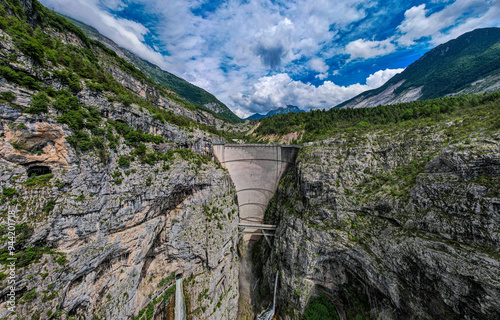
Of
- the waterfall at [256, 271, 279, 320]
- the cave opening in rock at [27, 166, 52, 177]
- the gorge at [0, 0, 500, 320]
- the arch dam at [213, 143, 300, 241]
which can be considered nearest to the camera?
the gorge at [0, 0, 500, 320]

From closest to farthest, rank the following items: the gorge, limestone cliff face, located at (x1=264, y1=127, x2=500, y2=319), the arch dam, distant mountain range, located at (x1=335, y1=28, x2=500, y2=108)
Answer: limestone cliff face, located at (x1=264, y1=127, x2=500, y2=319)
the gorge
the arch dam
distant mountain range, located at (x1=335, y1=28, x2=500, y2=108)

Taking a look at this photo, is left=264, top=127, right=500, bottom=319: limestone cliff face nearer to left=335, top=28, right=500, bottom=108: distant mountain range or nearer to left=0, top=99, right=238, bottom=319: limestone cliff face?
left=0, top=99, right=238, bottom=319: limestone cliff face

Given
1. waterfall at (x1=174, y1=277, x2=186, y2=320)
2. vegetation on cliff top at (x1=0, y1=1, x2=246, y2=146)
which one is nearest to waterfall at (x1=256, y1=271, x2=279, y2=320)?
waterfall at (x1=174, y1=277, x2=186, y2=320)

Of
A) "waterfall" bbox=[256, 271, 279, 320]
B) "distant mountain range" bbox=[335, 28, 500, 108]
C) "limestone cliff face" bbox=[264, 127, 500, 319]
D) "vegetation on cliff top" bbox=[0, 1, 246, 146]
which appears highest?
"distant mountain range" bbox=[335, 28, 500, 108]

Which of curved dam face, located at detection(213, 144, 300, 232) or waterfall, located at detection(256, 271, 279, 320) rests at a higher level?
curved dam face, located at detection(213, 144, 300, 232)

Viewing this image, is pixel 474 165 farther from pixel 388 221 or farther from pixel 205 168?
pixel 205 168

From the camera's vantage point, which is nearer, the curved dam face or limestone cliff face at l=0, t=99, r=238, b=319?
limestone cliff face at l=0, t=99, r=238, b=319

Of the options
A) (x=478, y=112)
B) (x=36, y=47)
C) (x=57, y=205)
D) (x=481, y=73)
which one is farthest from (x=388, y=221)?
(x=481, y=73)

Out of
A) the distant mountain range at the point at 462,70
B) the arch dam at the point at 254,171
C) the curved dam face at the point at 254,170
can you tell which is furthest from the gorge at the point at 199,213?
the distant mountain range at the point at 462,70
